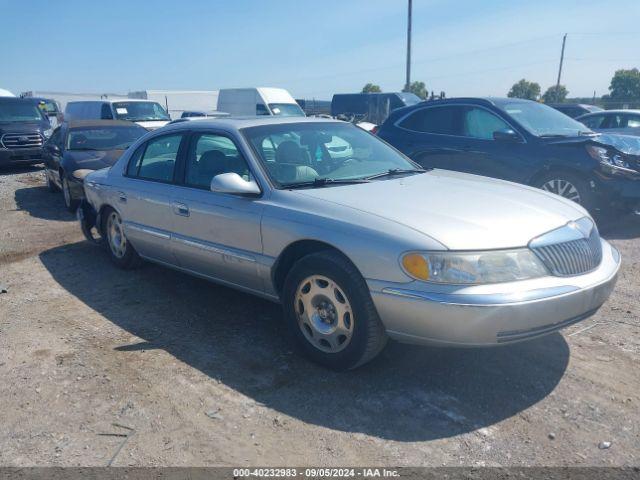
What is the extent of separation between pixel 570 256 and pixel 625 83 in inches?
2260

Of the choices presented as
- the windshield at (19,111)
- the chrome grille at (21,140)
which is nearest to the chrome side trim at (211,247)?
the chrome grille at (21,140)

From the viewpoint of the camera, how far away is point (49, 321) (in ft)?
15.2

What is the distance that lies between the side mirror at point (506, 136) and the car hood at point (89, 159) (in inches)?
233

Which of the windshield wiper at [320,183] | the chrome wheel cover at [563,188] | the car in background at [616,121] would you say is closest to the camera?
the windshield wiper at [320,183]

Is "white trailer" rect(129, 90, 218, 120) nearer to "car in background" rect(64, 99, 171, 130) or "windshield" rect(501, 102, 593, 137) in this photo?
"car in background" rect(64, 99, 171, 130)

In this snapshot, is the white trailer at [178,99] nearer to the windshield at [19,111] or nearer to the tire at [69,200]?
the windshield at [19,111]

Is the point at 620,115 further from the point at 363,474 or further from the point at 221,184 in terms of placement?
the point at 363,474

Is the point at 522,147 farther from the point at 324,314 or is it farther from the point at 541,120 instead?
the point at 324,314

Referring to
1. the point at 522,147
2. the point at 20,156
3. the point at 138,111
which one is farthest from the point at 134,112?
the point at 522,147

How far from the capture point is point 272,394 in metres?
3.45

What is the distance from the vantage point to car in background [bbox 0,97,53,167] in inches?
576

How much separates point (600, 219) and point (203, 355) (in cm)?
609

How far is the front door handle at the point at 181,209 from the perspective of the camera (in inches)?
182

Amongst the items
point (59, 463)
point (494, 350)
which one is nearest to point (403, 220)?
point (494, 350)
